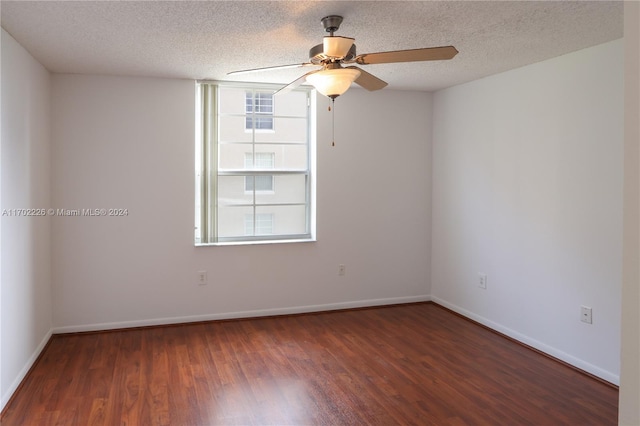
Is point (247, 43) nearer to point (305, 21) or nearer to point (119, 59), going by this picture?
point (305, 21)

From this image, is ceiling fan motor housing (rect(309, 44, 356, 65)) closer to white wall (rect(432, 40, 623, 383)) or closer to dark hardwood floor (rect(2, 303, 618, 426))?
white wall (rect(432, 40, 623, 383))

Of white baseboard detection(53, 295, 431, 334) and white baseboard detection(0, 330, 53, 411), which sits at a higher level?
white baseboard detection(53, 295, 431, 334)

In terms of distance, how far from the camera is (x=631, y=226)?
1097 millimetres

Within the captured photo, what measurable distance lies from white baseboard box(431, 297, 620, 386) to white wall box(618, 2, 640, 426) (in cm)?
249

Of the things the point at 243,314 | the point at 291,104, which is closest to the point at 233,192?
the point at 291,104

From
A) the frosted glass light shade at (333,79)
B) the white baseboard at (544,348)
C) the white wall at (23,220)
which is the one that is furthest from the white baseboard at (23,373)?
the white baseboard at (544,348)

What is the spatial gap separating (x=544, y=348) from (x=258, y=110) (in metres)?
3.24

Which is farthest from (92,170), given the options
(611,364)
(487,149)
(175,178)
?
(611,364)

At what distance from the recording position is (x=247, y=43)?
10.7 feet

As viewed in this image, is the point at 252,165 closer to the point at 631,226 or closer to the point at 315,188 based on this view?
the point at 315,188

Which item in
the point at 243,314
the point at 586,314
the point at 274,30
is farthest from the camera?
the point at 243,314

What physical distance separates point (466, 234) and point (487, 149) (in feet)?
2.78

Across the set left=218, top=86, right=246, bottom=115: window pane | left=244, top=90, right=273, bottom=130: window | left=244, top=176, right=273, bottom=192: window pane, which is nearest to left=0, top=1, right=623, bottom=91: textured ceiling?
left=218, top=86, right=246, bottom=115: window pane

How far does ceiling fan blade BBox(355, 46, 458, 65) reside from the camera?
2.45 m
